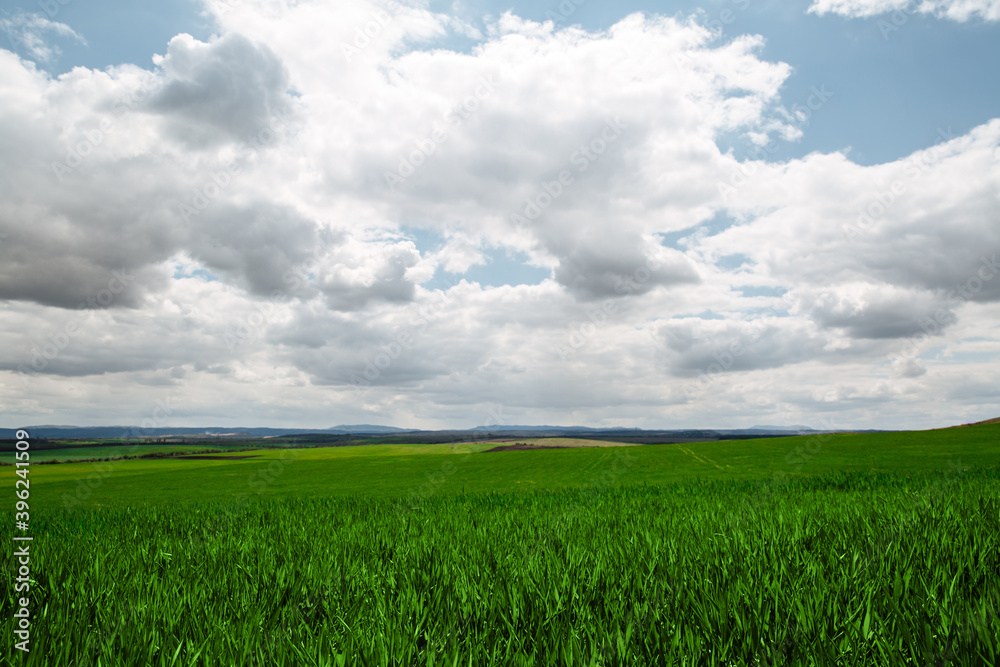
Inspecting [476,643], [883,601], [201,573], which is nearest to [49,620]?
[201,573]

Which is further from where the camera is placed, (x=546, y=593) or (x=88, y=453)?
(x=88, y=453)

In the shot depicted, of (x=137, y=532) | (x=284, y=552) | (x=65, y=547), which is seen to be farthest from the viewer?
(x=137, y=532)

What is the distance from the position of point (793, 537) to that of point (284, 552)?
6.09m

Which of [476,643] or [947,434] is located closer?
[476,643]

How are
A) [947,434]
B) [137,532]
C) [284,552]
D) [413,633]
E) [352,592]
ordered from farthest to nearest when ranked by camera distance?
[947,434] → [137,532] → [284,552] → [352,592] → [413,633]

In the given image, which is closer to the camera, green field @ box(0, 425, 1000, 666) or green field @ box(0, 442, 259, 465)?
green field @ box(0, 425, 1000, 666)

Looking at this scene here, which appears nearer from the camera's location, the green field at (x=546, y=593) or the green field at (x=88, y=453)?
the green field at (x=546, y=593)

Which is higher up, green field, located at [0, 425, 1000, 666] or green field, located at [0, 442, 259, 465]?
green field, located at [0, 425, 1000, 666]

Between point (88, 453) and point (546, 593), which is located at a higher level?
point (546, 593)

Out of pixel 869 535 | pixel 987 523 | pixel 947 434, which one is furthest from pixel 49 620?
pixel 947 434

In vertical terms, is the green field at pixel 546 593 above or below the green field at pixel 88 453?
above

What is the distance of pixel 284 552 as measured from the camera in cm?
590

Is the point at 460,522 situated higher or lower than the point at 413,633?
lower

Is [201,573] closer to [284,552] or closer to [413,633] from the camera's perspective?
[284,552]
